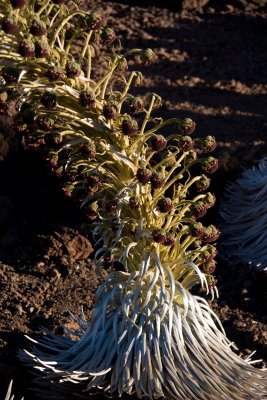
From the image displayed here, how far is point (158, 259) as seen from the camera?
2604 mm

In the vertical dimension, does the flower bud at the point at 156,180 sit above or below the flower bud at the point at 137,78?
below

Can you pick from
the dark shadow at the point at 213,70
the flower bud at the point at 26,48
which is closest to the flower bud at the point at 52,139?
the flower bud at the point at 26,48

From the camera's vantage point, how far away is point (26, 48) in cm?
223

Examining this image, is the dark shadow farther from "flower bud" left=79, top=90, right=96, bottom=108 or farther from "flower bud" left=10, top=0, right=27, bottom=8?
"flower bud" left=10, top=0, right=27, bottom=8

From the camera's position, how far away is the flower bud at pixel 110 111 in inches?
94.5

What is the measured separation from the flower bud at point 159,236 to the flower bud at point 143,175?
15 centimetres

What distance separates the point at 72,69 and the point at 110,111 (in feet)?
0.49

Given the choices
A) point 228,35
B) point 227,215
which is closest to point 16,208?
point 227,215

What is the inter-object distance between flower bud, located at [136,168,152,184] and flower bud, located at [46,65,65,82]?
12.7 inches

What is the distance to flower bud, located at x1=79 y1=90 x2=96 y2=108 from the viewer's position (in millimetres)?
2355

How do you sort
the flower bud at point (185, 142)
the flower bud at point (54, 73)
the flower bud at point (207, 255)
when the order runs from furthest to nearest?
the flower bud at point (207, 255) < the flower bud at point (185, 142) < the flower bud at point (54, 73)

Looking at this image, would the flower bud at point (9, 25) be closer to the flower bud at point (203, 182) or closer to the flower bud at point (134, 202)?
the flower bud at point (134, 202)

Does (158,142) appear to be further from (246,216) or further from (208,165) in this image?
(246,216)

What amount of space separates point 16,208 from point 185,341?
4.50 feet
